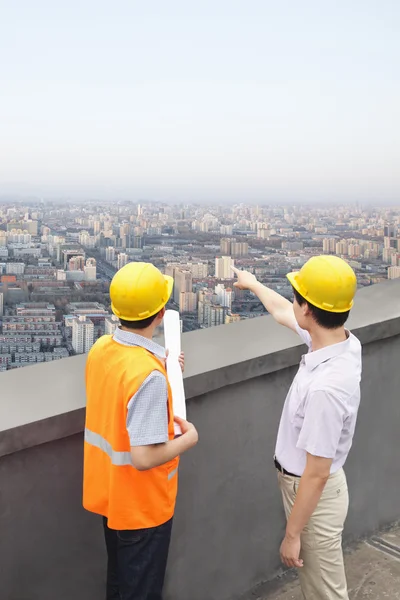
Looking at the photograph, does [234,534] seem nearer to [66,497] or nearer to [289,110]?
[66,497]

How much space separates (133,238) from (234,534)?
3324 mm

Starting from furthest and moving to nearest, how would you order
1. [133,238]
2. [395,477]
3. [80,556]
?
[133,238] → [395,477] → [80,556]

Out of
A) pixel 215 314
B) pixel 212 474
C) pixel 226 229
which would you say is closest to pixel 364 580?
pixel 212 474

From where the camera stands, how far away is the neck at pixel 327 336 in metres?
1.58

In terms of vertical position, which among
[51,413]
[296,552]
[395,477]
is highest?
[51,413]

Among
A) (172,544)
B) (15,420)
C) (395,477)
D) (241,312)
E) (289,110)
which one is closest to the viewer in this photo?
(15,420)

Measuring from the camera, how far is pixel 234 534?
235 cm

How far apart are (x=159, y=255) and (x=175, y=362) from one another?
2700 mm

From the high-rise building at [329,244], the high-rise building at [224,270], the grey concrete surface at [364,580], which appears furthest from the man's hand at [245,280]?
the high-rise building at [329,244]

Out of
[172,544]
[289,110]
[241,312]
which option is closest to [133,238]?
[241,312]

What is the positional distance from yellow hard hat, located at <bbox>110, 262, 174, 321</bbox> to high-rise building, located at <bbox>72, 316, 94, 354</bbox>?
97cm

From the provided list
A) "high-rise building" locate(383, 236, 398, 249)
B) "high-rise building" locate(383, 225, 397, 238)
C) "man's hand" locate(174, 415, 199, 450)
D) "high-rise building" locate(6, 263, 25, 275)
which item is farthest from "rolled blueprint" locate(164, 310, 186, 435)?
"high-rise building" locate(383, 225, 397, 238)

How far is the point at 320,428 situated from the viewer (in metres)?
1.47

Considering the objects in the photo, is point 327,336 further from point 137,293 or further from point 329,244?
point 329,244
